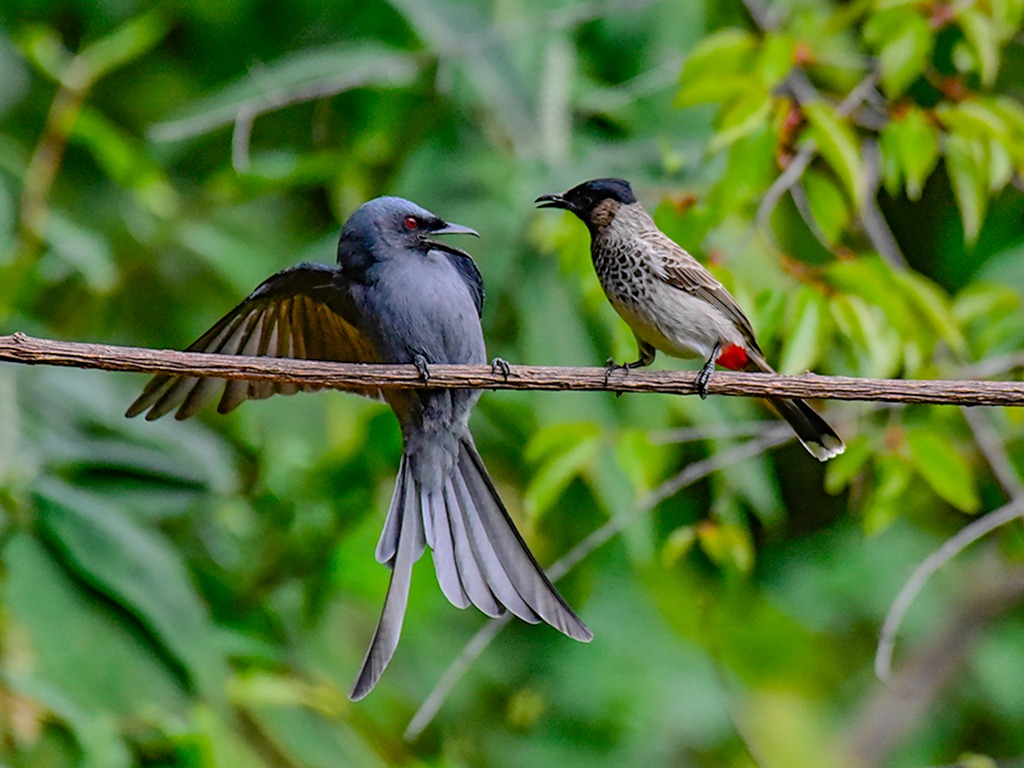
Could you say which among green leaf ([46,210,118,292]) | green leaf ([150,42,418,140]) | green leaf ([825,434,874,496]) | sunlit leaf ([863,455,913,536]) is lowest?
sunlit leaf ([863,455,913,536])

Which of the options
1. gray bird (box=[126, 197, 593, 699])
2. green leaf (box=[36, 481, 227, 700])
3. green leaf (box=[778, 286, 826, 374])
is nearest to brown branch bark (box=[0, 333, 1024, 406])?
gray bird (box=[126, 197, 593, 699])

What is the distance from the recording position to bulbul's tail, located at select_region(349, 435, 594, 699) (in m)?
2.99

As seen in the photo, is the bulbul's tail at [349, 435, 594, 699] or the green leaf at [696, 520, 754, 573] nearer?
the bulbul's tail at [349, 435, 594, 699]

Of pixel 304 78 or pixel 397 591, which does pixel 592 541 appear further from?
pixel 304 78

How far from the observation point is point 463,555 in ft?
10.7

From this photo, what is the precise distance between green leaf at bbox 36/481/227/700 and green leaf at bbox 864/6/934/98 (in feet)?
7.97

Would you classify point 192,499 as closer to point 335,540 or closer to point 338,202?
point 335,540

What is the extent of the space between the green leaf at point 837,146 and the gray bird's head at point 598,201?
497mm

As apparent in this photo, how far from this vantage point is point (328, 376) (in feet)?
8.70

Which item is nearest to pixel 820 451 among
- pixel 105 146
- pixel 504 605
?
pixel 504 605

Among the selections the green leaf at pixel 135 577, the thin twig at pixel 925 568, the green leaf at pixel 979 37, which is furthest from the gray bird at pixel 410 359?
the green leaf at pixel 979 37

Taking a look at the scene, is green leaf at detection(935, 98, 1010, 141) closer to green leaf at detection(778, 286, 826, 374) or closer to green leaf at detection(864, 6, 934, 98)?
green leaf at detection(864, 6, 934, 98)

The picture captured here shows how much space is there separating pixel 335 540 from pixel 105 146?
1.73 metres

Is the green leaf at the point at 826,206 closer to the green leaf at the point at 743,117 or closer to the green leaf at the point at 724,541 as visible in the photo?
the green leaf at the point at 743,117
